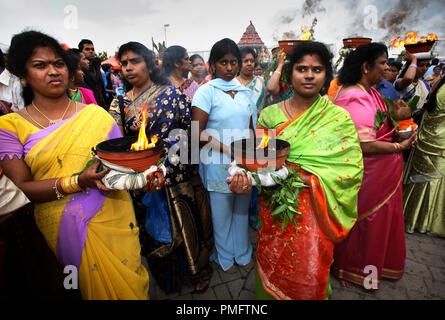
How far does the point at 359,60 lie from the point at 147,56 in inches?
98.8

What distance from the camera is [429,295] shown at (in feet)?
9.24

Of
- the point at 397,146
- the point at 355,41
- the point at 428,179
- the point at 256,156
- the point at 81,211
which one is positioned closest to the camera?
the point at 256,156

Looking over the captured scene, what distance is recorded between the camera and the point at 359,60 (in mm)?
2865

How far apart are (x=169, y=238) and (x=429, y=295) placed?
3.19 m

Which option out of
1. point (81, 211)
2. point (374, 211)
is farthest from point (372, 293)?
point (81, 211)

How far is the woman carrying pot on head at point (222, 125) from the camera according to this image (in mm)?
2824

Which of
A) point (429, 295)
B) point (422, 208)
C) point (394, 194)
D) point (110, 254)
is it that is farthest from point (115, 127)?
point (422, 208)

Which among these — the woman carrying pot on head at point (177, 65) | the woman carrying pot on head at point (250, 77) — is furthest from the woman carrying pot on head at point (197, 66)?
the woman carrying pot on head at point (250, 77)

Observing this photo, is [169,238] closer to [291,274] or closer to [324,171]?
[291,274]

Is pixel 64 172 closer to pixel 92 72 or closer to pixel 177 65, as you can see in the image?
pixel 177 65

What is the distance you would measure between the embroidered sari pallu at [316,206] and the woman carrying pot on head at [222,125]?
Answer: 2.70 feet

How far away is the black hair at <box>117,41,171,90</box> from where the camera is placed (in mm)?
2449

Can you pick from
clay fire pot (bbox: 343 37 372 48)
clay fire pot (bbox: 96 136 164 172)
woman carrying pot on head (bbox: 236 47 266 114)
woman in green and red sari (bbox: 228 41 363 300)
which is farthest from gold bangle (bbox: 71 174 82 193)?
clay fire pot (bbox: 343 37 372 48)

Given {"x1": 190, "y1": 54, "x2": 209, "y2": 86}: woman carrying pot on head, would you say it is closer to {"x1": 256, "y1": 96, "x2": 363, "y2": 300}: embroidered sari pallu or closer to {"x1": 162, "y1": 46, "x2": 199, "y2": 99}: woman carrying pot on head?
{"x1": 162, "y1": 46, "x2": 199, "y2": 99}: woman carrying pot on head
